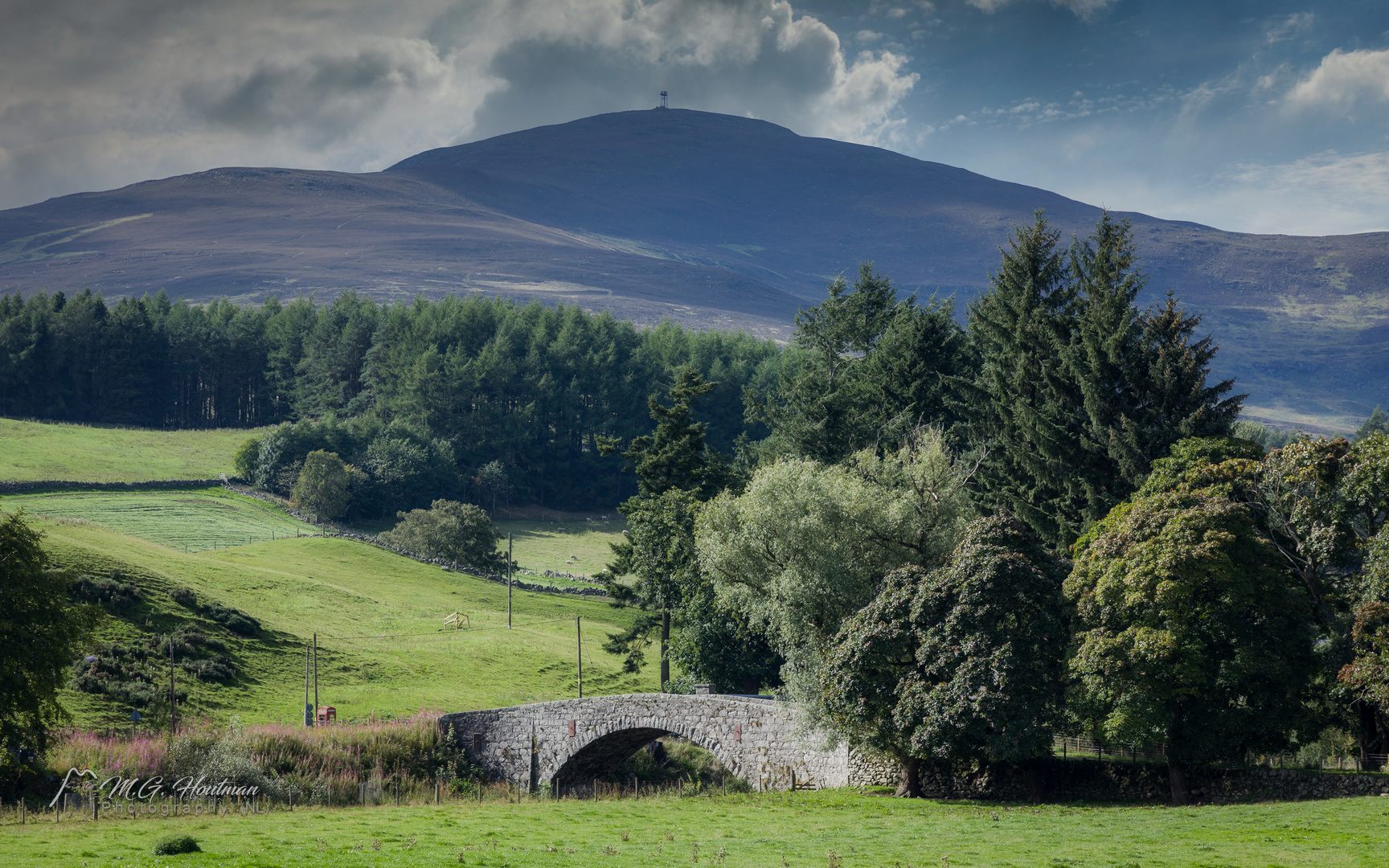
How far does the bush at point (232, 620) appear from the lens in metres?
59.5

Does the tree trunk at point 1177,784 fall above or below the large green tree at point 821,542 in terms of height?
below

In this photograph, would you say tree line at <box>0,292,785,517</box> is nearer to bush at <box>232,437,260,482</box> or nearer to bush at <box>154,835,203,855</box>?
bush at <box>232,437,260,482</box>

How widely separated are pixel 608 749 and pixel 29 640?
21.3 meters

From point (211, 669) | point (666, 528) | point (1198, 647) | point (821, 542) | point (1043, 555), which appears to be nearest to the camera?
point (1198, 647)

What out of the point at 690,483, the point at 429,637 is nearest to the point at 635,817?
the point at 690,483

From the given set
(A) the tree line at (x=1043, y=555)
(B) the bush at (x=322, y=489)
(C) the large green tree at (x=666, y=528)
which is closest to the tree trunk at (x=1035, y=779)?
(A) the tree line at (x=1043, y=555)

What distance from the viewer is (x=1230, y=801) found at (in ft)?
99.3

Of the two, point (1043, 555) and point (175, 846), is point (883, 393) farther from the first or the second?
point (175, 846)

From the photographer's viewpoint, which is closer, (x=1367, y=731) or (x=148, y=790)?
(x=1367, y=731)

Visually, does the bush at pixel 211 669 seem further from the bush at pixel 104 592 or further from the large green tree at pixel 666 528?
the large green tree at pixel 666 528

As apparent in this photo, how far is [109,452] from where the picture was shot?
398ft

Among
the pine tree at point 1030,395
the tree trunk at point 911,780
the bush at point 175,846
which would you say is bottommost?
the tree trunk at point 911,780

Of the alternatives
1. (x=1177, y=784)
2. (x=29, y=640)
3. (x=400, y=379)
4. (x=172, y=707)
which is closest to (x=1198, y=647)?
(x=1177, y=784)

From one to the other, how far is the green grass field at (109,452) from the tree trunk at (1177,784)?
4083 inches
